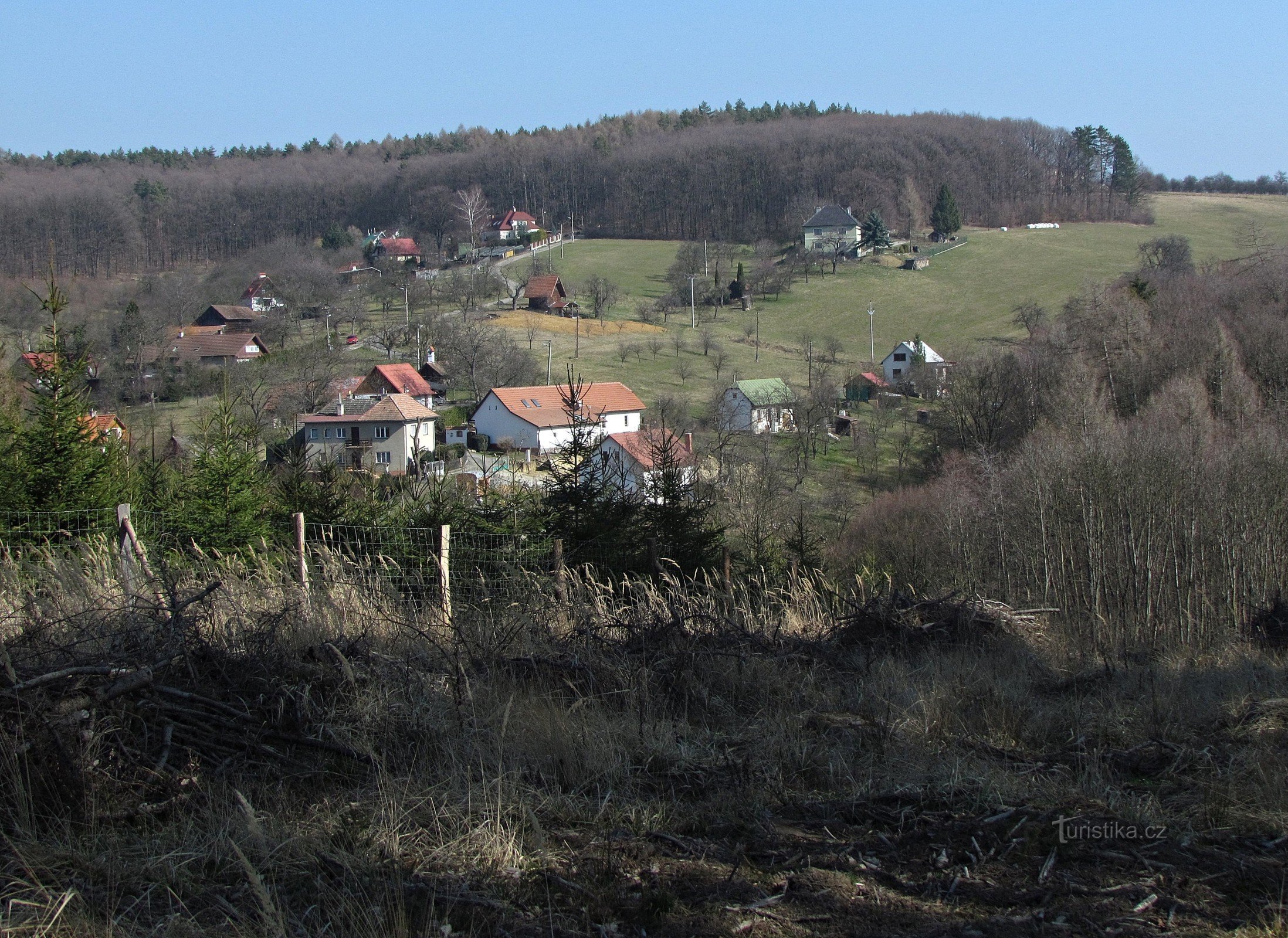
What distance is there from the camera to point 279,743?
3.52 metres

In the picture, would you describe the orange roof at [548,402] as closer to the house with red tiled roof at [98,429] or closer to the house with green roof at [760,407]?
the house with green roof at [760,407]

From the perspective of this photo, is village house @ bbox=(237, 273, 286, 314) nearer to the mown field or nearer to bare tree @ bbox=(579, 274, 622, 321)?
the mown field

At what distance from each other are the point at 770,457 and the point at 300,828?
3918 centimetres

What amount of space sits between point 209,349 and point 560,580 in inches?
2426

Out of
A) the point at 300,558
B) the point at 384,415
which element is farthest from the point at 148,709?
the point at 384,415

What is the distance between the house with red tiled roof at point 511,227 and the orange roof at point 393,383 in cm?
5776

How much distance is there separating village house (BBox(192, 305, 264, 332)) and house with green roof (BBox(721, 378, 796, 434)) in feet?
131

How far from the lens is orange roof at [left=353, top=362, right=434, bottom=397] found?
50.1m

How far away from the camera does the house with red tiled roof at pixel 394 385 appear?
1971 inches

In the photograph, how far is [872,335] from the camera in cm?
6781

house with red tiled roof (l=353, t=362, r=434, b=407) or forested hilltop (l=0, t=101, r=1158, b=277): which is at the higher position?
forested hilltop (l=0, t=101, r=1158, b=277)

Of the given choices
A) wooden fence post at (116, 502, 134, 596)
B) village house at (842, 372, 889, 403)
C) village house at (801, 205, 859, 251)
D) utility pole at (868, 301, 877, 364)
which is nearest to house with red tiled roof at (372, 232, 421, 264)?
village house at (801, 205, 859, 251)

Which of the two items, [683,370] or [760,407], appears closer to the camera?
[760,407]

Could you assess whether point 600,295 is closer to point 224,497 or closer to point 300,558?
point 224,497
